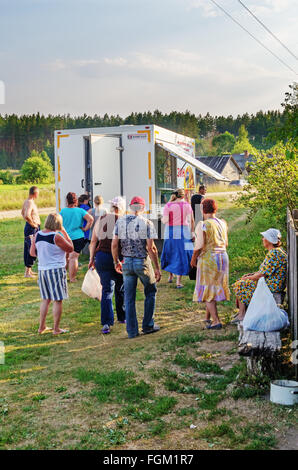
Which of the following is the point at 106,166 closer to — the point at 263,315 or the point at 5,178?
the point at 263,315

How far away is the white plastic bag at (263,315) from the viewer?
472cm

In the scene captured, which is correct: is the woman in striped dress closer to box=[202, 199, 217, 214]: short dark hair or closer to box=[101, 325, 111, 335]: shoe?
box=[101, 325, 111, 335]: shoe

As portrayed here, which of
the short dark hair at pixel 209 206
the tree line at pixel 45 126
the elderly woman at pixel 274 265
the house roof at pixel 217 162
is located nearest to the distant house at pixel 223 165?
the house roof at pixel 217 162

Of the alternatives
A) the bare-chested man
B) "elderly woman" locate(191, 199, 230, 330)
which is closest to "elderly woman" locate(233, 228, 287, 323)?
"elderly woman" locate(191, 199, 230, 330)

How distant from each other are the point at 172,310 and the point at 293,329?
115 inches

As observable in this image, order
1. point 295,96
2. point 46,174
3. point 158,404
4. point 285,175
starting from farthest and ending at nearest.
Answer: point 46,174
point 285,175
point 295,96
point 158,404

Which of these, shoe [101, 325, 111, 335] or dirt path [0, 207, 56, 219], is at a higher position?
dirt path [0, 207, 56, 219]

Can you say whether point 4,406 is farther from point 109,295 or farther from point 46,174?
point 46,174

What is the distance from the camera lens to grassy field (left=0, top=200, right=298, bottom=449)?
388cm

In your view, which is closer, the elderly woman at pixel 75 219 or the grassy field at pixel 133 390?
the grassy field at pixel 133 390

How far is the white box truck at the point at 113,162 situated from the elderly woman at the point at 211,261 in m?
5.60

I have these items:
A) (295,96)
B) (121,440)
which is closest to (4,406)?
(121,440)

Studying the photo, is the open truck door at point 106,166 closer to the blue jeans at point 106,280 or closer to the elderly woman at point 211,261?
the blue jeans at point 106,280

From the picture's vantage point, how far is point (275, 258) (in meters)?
5.78
